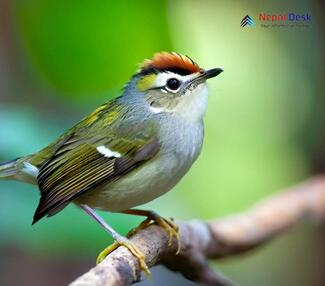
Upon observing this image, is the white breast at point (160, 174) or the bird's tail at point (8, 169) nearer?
the white breast at point (160, 174)

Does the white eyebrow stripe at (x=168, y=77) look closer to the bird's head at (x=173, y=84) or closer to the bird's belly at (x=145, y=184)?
the bird's head at (x=173, y=84)

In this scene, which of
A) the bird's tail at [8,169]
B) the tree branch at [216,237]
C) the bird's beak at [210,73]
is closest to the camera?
the tree branch at [216,237]

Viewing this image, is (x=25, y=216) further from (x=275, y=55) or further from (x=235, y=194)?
(x=275, y=55)

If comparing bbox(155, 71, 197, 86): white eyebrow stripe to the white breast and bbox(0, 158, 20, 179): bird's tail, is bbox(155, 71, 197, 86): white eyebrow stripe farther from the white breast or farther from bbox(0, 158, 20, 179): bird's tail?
bbox(0, 158, 20, 179): bird's tail

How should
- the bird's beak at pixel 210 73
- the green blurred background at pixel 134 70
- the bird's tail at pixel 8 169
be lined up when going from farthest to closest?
the bird's tail at pixel 8 169, the green blurred background at pixel 134 70, the bird's beak at pixel 210 73

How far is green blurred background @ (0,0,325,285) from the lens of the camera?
1.57 meters

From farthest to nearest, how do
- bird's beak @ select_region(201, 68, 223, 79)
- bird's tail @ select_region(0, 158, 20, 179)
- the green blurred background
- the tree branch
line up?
bird's tail @ select_region(0, 158, 20, 179)
the green blurred background
bird's beak @ select_region(201, 68, 223, 79)
the tree branch

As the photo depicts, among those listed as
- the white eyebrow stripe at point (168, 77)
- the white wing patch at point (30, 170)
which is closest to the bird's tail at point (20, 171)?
the white wing patch at point (30, 170)

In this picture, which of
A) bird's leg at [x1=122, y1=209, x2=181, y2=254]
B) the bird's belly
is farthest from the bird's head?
bird's leg at [x1=122, y1=209, x2=181, y2=254]

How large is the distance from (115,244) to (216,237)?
0.42m

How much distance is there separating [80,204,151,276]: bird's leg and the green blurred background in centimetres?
5

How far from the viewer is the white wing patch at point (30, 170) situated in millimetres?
1650

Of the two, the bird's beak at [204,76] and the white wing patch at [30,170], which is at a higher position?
the bird's beak at [204,76]

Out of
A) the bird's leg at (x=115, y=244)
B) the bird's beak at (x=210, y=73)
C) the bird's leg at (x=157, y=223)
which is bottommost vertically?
the bird's leg at (x=157, y=223)
